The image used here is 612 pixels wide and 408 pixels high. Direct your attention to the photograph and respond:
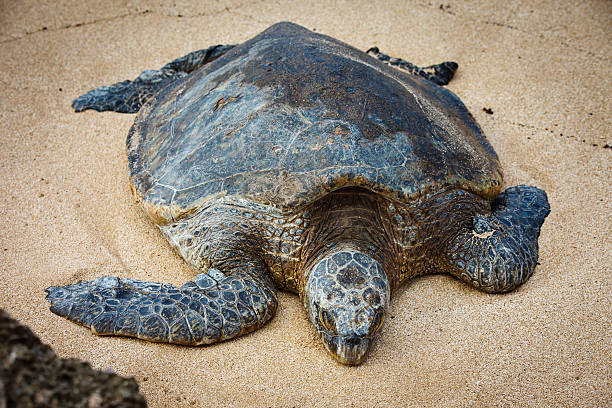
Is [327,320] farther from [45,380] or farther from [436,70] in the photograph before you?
[436,70]

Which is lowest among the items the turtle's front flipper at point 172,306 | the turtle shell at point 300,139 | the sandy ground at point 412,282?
the sandy ground at point 412,282

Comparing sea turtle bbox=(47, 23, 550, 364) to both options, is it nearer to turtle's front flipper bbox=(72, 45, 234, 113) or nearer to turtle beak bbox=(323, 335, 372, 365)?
turtle beak bbox=(323, 335, 372, 365)

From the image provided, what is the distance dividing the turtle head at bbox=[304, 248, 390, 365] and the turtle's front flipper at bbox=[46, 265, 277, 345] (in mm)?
357

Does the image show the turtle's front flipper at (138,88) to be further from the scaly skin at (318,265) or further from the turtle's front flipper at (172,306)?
the turtle's front flipper at (172,306)

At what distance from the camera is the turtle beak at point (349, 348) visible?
2572 mm

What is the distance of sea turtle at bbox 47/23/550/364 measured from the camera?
2703 millimetres

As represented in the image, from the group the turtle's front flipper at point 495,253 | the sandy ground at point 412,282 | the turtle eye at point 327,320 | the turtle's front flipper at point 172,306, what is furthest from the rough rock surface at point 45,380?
the turtle's front flipper at point 495,253

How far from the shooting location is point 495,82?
538cm

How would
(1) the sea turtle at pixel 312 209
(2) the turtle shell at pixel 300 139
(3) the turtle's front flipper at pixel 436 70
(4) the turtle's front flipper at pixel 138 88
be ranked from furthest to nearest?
(3) the turtle's front flipper at pixel 436 70 < (4) the turtle's front flipper at pixel 138 88 < (2) the turtle shell at pixel 300 139 < (1) the sea turtle at pixel 312 209

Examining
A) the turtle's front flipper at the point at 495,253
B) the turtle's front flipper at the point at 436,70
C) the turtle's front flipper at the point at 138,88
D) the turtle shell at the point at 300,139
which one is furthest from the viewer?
the turtle's front flipper at the point at 436,70

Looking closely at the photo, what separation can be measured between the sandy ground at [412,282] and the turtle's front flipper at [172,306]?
8 centimetres

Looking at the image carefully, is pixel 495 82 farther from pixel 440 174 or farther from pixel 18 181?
pixel 18 181

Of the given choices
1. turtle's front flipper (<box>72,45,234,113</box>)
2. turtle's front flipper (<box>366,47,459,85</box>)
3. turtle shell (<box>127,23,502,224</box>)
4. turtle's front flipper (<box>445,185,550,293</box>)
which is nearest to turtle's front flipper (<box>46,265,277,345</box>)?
turtle shell (<box>127,23,502,224</box>)

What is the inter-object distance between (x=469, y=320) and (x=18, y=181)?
358 cm
